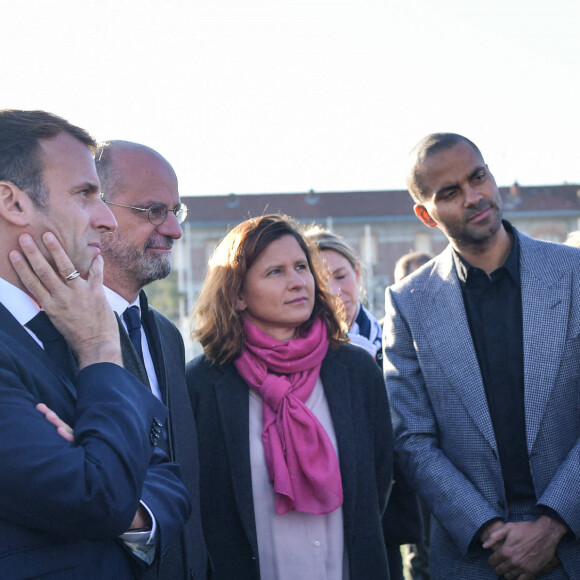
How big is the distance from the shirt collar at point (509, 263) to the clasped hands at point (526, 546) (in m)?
1.07

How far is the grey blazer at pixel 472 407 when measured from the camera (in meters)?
3.07

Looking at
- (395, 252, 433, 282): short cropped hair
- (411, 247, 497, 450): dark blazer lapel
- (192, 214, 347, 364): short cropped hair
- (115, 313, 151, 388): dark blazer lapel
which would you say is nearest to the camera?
(115, 313, 151, 388): dark blazer lapel

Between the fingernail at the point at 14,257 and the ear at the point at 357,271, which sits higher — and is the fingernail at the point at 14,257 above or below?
above

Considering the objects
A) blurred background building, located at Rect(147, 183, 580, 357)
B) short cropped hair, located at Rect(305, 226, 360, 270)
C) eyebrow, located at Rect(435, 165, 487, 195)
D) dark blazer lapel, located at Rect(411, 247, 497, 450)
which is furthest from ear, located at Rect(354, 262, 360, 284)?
blurred background building, located at Rect(147, 183, 580, 357)

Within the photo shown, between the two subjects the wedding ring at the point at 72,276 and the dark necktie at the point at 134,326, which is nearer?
the wedding ring at the point at 72,276

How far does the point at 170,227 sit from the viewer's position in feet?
10.1

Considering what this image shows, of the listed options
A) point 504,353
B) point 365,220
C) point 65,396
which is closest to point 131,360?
point 65,396

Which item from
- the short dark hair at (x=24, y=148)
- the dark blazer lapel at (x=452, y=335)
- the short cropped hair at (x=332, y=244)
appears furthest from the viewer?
the short cropped hair at (x=332, y=244)

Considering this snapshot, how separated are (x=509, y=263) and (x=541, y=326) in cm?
35

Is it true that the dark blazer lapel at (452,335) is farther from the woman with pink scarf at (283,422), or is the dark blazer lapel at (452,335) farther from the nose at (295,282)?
the nose at (295,282)

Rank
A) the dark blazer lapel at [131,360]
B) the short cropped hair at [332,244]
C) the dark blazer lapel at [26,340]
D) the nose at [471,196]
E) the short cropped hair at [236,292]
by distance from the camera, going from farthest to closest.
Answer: the short cropped hair at [332,244] → the short cropped hair at [236,292] → the nose at [471,196] → the dark blazer lapel at [131,360] → the dark blazer lapel at [26,340]

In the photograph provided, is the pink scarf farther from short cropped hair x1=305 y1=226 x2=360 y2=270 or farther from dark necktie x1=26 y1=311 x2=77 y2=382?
short cropped hair x1=305 y1=226 x2=360 y2=270

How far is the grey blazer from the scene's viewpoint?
3066 millimetres

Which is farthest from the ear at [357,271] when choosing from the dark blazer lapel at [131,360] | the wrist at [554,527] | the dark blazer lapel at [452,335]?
the dark blazer lapel at [131,360]
